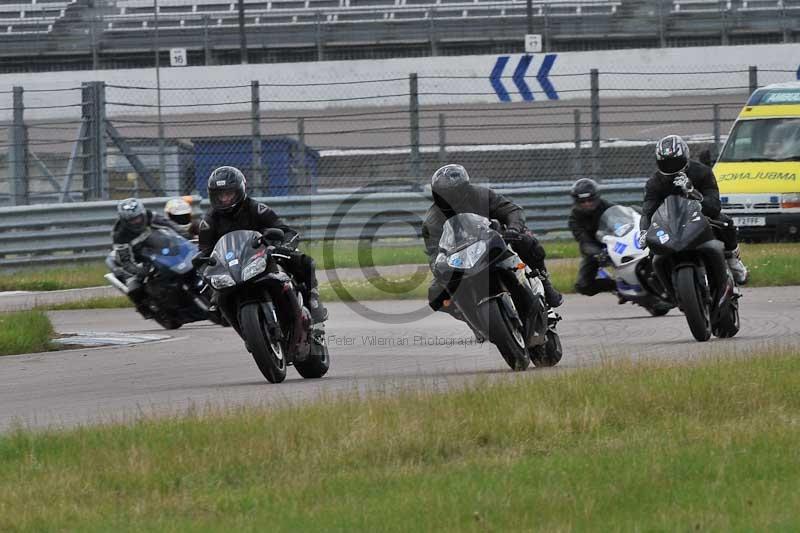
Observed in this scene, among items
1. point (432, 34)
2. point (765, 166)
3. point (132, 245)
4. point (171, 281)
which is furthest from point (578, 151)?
point (432, 34)

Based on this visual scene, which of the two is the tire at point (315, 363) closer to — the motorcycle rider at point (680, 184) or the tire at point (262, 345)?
the tire at point (262, 345)

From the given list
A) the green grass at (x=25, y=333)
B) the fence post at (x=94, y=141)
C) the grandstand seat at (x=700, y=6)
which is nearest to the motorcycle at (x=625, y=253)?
the green grass at (x=25, y=333)

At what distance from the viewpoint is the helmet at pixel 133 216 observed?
15538mm

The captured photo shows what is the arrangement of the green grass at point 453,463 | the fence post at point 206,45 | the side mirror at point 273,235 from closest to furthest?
the green grass at point 453,463 → the side mirror at point 273,235 → the fence post at point 206,45

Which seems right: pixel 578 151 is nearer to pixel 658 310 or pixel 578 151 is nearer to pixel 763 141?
pixel 763 141

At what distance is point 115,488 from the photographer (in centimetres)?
656

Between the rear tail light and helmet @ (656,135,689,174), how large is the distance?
437 inches

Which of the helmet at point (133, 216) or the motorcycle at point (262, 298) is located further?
the helmet at point (133, 216)

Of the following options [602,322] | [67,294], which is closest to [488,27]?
[67,294]

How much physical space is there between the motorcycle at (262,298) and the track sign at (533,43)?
72.6ft

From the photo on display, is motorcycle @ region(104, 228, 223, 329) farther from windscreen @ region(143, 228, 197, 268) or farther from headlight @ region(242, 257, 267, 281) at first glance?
headlight @ region(242, 257, 267, 281)

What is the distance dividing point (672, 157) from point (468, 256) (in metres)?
2.74

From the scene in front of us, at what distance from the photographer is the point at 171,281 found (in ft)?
50.5

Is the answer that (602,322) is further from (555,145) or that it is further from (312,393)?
(555,145)
